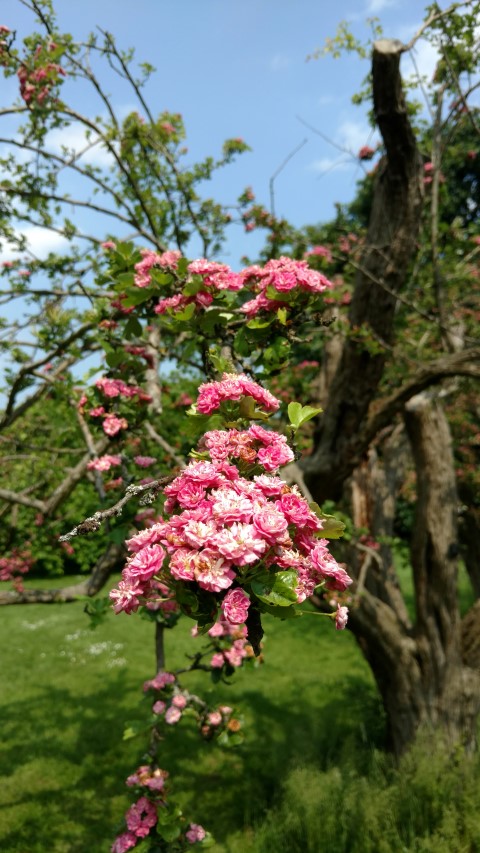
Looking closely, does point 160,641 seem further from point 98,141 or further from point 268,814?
point 98,141

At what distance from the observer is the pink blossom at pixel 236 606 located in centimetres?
131

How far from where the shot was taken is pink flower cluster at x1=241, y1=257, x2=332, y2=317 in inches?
93.4

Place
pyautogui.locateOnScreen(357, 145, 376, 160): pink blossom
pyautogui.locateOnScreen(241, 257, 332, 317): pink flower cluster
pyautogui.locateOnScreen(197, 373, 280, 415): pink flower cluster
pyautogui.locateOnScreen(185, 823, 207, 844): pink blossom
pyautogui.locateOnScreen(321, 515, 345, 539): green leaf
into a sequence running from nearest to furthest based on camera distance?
pyautogui.locateOnScreen(321, 515, 345, 539): green leaf
pyautogui.locateOnScreen(197, 373, 280, 415): pink flower cluster
pyautogui.locateOnScreen(241, 257, 332, 317): pink flower cluster
pyautogui.locateOnScreen(185, 823, 207, 844): pink blossom
pyautogui.locateOnScreen(357, 145, 376, 160): pink blossom

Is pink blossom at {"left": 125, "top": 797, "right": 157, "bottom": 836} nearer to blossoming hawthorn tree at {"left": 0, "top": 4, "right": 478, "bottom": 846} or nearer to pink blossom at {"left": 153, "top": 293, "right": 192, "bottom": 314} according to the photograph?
blossoming hawthorn tree at {"left": 0, "top": 4, "right": 478, "bottom": 846}

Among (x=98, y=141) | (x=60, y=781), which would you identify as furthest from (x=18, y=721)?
(x=98, y=141)

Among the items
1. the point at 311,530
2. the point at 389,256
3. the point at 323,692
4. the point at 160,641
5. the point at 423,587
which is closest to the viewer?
the point at 311,530

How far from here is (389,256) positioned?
470 cm

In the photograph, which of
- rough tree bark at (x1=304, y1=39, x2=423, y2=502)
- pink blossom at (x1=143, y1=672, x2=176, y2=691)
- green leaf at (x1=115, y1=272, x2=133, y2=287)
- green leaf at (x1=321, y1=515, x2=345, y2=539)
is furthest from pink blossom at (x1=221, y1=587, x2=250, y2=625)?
rough tree bark at (x1=304, y1=39, x2=423, y2=502)

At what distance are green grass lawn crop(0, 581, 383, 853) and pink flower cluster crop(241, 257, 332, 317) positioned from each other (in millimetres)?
4077

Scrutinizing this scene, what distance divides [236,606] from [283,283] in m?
1.51

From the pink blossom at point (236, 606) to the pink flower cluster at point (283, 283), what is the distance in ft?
4.76

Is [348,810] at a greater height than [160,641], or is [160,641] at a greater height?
[160,641]

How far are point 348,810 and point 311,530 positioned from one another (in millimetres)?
4711

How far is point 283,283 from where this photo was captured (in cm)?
236
